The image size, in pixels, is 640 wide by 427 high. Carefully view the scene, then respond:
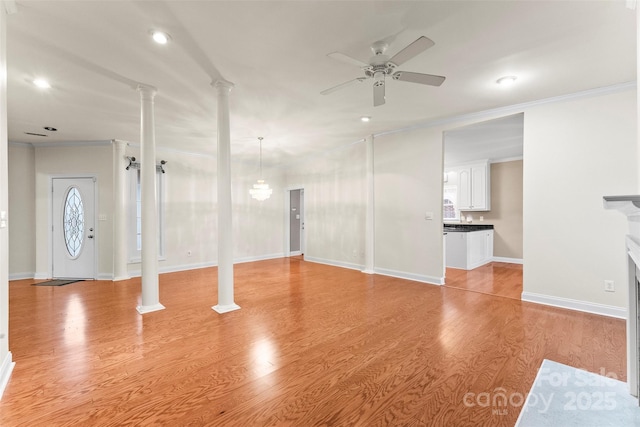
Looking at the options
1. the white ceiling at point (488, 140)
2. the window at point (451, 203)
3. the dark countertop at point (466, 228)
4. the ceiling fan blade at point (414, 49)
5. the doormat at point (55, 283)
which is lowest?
the doormat at point (55, 283)

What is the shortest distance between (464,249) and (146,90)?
21.1ft

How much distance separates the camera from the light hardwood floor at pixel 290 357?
6.09 ft

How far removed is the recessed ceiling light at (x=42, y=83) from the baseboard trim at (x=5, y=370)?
2930 millimetres

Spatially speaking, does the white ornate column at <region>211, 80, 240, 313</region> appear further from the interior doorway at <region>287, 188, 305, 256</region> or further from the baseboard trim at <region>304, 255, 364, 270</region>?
the interior doorway at <region>287, 188, 305, 256</region>

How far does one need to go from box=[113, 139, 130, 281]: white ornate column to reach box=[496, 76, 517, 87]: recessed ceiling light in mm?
6685

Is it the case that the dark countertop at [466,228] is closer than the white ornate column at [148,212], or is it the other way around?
the white ornate column at [148,212]

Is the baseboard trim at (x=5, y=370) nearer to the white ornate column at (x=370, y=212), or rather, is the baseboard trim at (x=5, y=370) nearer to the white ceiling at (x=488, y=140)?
the white ornate column at (x=370, y=212)

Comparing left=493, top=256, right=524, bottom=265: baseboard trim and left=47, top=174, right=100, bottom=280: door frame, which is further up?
left=47, top=174, right=100, bottom=280: door frame

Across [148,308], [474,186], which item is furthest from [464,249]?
[148,308]

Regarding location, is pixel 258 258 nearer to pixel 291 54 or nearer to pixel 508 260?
pixel 291 54

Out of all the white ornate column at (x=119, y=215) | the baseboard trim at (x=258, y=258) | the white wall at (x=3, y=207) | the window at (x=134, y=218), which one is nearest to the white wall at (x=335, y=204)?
the baseboard trim at (x=258, y=258)

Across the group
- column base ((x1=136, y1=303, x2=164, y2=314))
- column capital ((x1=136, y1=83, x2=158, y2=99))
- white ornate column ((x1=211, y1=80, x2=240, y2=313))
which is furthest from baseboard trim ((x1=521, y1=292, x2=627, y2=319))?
column capital ((x1=136, y1=83, x2=158, y2=99))

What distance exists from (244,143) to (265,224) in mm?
2853

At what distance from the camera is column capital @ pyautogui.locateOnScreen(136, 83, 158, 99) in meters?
3.49
